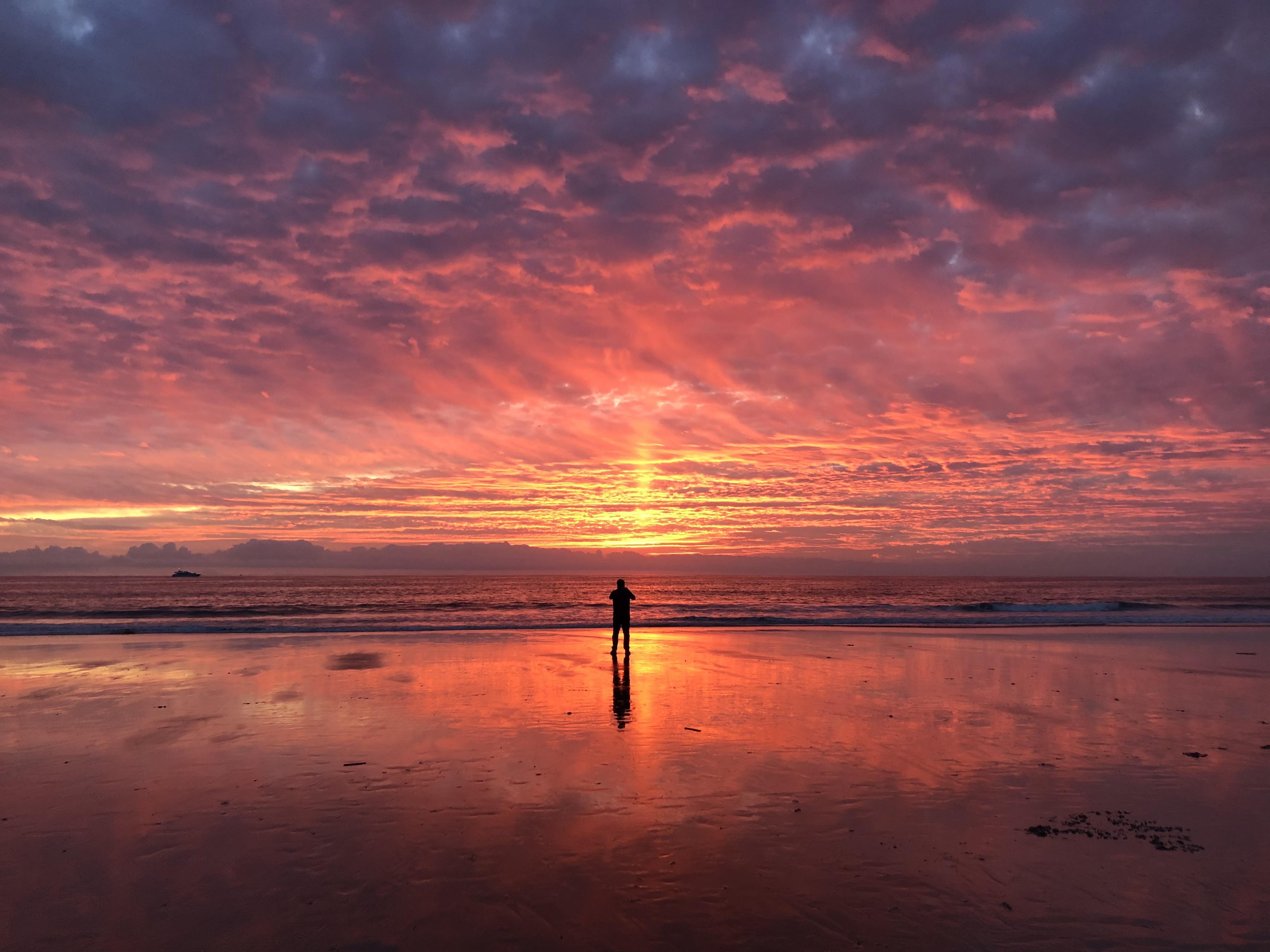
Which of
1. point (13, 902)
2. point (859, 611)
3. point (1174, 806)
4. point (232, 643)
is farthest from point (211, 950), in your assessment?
point (859, 611)

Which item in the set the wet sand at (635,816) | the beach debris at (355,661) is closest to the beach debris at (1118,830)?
the wet sand at (635,816)

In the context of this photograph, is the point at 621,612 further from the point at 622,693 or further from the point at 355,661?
the point at 355,661

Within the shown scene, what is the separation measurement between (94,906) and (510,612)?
43520 mm

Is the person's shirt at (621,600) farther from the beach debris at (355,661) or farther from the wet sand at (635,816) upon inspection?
the beach debris at (355,661)

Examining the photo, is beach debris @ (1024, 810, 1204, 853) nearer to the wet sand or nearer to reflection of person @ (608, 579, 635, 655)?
the wet sand

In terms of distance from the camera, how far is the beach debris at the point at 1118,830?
749 cm

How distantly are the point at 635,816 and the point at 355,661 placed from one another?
16.1 metres

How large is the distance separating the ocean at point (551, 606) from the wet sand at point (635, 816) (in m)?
21.7

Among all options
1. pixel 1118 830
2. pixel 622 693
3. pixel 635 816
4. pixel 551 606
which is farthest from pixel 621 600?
pixel 551 606

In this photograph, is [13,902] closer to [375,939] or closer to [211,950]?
[211,950]

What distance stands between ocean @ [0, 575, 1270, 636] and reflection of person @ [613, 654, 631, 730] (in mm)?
15566

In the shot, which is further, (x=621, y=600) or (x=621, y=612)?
(x=621, y=600)

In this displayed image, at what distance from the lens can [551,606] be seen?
5897 cm

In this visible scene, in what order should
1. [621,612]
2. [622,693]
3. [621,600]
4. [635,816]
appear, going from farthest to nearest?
[621,600] < [621,612] < [622,693] < [635,816]
